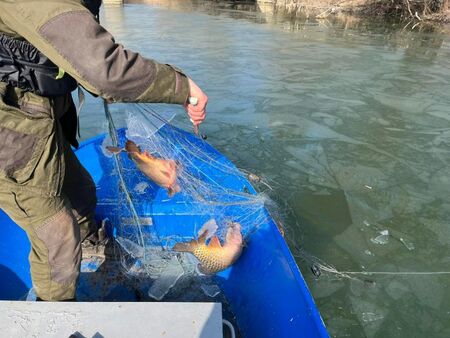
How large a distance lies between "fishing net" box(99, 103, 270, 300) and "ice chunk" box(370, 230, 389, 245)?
1.45 metres

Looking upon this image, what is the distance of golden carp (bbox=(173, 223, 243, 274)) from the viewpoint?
2910 millimetres

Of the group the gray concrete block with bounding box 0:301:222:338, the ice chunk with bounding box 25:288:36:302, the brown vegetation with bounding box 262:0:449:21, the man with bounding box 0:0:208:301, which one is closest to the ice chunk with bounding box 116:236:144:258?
the ice chunk with bounding box 25:288:36:302

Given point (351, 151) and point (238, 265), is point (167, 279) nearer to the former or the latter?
point (238, 265)

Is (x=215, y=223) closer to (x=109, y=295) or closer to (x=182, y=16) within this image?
(x=109, y=295)

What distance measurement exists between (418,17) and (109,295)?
19.4 m

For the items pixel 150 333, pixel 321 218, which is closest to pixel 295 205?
pixel 321 218

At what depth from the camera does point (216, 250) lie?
114 inches

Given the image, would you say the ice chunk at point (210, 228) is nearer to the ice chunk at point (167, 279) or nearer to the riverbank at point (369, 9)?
the ice chunk at point (167, 279)

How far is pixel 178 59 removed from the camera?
11.3 metres

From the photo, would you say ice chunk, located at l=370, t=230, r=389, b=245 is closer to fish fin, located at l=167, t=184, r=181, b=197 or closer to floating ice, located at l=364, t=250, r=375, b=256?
floating ice, located at l=364, t=250, r=375, b=256

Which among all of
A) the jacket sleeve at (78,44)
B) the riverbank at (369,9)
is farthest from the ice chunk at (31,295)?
the riverbank at (369,9)

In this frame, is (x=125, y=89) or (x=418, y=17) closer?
(x=125, y=89)

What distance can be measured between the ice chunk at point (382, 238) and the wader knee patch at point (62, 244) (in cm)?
303

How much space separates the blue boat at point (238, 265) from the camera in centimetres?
230
